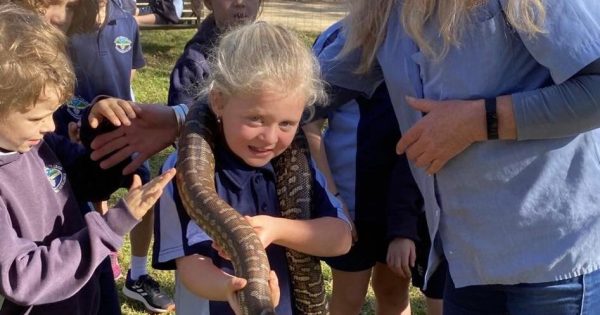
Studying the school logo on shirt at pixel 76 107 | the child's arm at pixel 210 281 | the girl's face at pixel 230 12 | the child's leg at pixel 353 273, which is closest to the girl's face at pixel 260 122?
the child's arm at pixel 210 281

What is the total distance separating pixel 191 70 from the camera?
14.8ft

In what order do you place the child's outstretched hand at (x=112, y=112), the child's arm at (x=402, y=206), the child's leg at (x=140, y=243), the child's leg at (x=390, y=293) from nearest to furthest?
1. the child's outstretched hand at (x=112, y=112)
2. the child's arm at (x=402, y=206)
3. the child's leg at (x=390, y=293)
4. the child's leg at (x=140, y=243)

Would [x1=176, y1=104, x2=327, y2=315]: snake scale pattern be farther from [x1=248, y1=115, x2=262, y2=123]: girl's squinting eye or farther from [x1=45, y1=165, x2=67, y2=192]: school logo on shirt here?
[x1=45, y1=165, x2=67, y2=192]: school logo on shirt

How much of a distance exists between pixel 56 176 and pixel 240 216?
0.76 meters

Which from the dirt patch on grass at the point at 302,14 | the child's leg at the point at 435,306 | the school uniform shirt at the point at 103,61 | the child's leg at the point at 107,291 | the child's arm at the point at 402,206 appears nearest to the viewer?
the child's leg at the point at 107,291

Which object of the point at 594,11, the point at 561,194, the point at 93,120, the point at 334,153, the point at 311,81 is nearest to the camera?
the point at 594,11

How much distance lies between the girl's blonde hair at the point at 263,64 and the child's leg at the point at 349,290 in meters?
1.52

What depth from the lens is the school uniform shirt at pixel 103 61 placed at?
17.4 ft

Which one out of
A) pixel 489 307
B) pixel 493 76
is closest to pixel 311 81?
pixel 493 76

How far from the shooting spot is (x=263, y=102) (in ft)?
9.15

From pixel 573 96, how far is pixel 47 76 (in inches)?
68.7

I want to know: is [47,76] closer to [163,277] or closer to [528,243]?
[528,243]

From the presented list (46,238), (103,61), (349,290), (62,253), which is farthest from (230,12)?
(62,253)

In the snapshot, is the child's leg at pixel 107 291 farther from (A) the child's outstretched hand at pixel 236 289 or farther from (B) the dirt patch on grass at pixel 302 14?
(B) the dirt patch on grass at pixel 302 14
